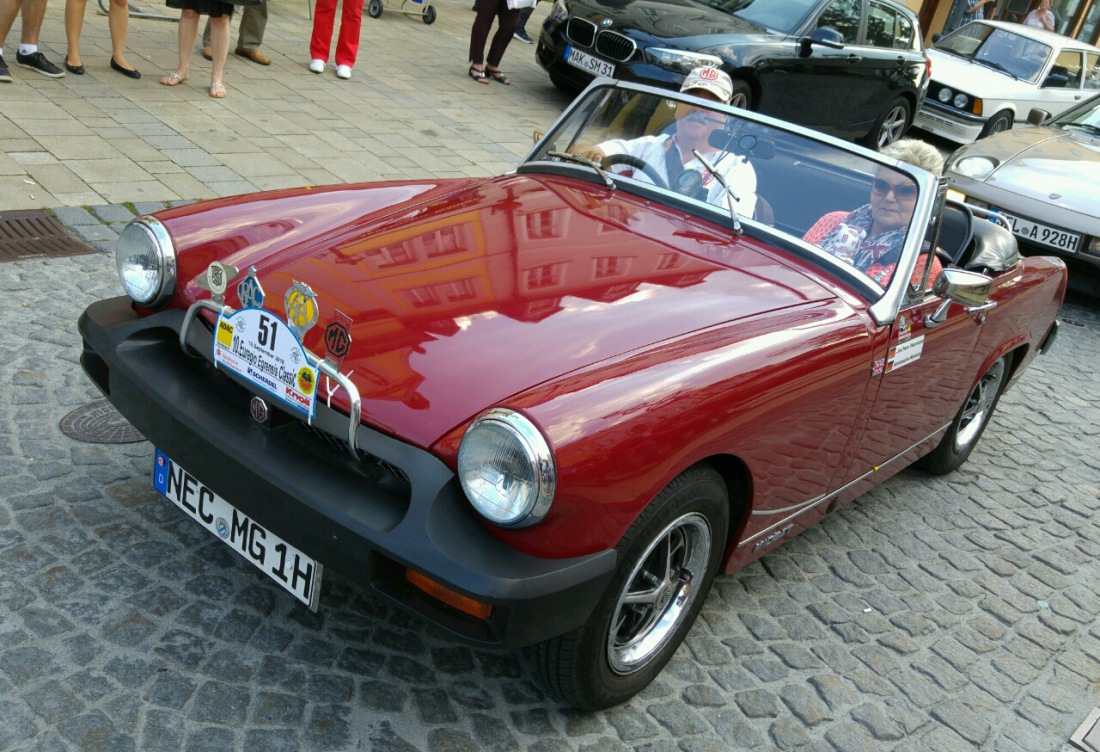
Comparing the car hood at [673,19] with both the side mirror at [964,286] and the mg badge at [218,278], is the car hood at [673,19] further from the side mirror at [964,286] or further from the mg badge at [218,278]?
the mg badge at [218,278]

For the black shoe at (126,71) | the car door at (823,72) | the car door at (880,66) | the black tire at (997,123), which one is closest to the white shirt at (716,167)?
the black shoe at (126,71)

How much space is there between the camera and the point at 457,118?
915 cm

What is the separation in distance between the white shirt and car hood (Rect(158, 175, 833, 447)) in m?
0.14

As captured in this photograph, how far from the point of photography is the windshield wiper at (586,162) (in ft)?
12.8

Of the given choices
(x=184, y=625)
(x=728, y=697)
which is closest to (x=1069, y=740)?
(x=728, y=697)

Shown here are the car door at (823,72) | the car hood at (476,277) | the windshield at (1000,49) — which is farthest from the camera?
the windshield at (1000,49)

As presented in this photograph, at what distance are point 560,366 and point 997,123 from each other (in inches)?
450

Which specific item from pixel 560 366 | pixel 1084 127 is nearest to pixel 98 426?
pixel 560 366

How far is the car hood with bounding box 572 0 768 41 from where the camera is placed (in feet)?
30.9

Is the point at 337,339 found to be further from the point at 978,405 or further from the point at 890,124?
the point at 890,124

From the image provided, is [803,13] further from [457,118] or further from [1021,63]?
[1021,63]

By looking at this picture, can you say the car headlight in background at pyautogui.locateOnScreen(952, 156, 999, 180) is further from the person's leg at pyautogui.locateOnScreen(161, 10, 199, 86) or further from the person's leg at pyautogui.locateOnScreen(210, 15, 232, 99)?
the person's leg at pyautogui.locateOnScreen(161, 10, 199, 86)

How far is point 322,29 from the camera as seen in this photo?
924 cm

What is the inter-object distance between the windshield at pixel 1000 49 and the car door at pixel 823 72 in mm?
3365
